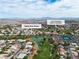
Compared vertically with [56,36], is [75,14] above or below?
above

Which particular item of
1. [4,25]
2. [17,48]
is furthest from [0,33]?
[17,48]

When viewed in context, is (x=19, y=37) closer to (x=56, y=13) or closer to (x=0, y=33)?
(x=0, y=33)

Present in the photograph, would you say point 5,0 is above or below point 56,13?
above

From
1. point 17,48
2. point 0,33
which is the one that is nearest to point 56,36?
point 17,48

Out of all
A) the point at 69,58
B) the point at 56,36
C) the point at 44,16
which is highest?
the point at 44,16

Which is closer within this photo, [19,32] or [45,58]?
[45,58]

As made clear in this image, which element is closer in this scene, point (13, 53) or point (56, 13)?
point (13, 53)

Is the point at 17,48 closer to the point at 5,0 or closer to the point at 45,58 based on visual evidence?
the point at 45,58

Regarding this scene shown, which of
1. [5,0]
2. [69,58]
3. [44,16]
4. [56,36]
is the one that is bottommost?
[69,58]
